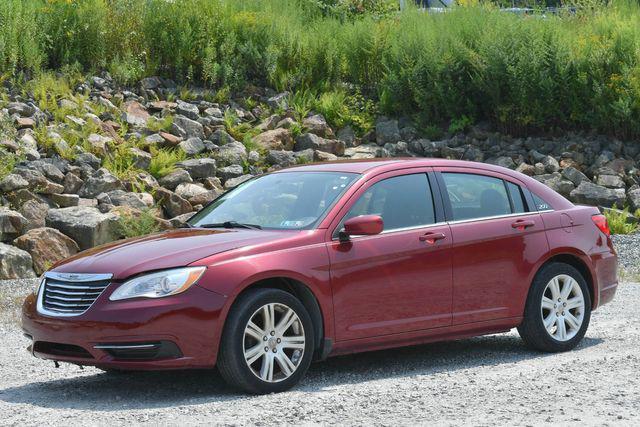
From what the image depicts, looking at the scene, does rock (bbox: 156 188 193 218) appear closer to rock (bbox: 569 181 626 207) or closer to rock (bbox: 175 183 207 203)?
rock (bbox: 175 183 207 203)

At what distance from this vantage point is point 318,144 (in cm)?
1808

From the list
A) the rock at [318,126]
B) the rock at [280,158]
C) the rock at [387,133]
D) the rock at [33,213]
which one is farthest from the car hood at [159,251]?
the rock at [387,133]

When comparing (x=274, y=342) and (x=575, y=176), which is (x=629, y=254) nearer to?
(x=575, y=176)

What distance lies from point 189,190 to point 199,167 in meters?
0.63

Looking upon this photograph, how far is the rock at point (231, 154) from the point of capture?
55.9ft

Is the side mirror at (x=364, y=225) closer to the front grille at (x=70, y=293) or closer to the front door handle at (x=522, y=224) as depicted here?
the front door handle at (x=522, y=224)

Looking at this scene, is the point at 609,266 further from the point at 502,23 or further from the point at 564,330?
the point at 502,23

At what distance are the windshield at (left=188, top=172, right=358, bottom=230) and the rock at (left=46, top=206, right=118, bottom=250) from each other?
17.8ft

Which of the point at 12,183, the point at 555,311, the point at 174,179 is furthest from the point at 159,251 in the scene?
the point at 174,179

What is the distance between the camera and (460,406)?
694 cm

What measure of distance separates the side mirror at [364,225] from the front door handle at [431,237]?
585 mm

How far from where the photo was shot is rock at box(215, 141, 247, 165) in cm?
1703

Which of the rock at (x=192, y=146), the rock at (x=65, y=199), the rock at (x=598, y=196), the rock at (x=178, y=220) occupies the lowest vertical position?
the rock at (x=598, y=196)

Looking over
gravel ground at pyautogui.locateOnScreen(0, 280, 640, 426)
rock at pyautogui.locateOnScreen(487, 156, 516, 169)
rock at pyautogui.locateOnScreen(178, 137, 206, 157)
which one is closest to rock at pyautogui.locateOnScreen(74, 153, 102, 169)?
rock at pyautogui.locateOnScreen(178, 137, 206, 157)
